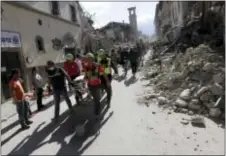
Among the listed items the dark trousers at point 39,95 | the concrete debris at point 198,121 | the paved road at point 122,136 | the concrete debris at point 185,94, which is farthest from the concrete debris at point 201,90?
the dark trousers at point 39,95

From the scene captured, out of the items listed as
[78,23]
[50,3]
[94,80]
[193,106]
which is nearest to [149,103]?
[193,106]

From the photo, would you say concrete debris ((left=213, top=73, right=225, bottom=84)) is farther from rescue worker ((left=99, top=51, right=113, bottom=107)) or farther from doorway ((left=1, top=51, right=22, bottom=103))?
doorway ((left=1, top=51, right=22, bottom=103))

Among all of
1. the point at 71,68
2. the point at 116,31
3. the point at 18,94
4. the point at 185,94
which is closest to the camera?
the point at 18,94

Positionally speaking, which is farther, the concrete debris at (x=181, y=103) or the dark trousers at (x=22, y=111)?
the concrete debris at (x=181, y=103)

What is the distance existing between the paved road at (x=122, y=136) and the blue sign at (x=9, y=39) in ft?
16.8

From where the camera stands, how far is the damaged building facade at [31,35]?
38.9 ft

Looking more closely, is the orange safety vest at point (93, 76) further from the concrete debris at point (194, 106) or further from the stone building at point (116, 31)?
the stone building at point (116, 31)

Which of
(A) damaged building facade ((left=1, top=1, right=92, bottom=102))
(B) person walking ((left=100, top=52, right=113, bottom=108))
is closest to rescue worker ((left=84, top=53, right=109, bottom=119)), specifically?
(B) person walking ((left=100, top=52, right=113, bottom=108))

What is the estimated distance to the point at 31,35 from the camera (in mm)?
14219

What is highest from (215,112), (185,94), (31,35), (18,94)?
(31,35)

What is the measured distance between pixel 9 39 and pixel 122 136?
864cm

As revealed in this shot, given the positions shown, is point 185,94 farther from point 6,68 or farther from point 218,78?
point 6,68

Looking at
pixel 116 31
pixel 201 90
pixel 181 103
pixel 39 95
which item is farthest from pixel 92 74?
pixel 116 31

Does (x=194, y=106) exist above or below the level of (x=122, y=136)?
above
